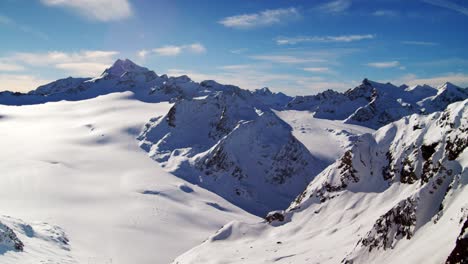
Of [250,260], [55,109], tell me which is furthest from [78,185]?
[55,109]

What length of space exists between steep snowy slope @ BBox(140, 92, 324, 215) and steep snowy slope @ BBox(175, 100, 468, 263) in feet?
176

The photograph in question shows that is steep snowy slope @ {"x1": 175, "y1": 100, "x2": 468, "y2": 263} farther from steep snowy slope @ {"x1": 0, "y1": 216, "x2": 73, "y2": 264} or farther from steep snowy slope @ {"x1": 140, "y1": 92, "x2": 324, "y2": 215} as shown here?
steep snowy slope @ {"x1": 140, "y1": 92, "x2": 324, "y2": 215}

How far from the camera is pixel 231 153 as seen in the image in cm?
10600

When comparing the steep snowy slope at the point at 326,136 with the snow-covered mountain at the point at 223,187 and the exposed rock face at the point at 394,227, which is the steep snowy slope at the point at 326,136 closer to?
the snow-covered mountain at the point at 223,187

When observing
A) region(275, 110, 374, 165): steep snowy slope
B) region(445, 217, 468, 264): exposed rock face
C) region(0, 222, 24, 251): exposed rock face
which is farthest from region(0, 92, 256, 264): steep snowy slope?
region(275, 110, 374, 165): steep snowy slope

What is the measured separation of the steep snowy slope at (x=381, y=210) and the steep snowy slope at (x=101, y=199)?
1851 centimetres

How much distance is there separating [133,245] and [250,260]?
29584mm

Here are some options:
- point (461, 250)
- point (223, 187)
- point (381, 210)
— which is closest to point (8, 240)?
point (381, 210)

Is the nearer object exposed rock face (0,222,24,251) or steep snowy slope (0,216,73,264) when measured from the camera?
steep snowy slope (0,216,73,264)

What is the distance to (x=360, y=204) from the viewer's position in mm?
32500

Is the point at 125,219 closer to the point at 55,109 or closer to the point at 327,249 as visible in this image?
the point at 327,249

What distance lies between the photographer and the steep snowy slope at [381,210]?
A: 20.6 meters

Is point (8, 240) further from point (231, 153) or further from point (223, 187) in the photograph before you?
point (231, 153)

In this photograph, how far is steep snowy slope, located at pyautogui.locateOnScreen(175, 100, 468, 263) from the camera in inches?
812
